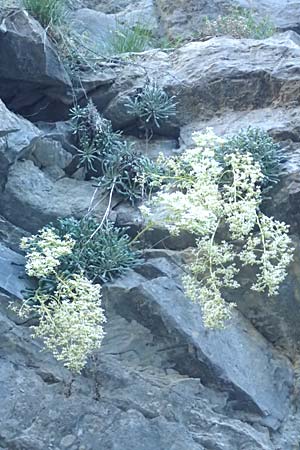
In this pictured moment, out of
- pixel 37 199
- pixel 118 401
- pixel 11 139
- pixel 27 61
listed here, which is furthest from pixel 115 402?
pixel 27 61

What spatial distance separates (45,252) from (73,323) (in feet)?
1.63

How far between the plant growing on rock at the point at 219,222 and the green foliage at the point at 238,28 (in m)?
2.43

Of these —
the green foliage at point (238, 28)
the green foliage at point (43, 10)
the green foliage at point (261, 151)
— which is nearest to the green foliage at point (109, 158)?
the green foliage at point (261, 151)

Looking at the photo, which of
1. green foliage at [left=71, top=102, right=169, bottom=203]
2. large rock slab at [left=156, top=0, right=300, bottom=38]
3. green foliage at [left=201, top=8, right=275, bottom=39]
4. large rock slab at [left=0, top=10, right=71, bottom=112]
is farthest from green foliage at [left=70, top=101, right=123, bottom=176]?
large rock slab at [left=156, top=0, right=300, bottom=38]

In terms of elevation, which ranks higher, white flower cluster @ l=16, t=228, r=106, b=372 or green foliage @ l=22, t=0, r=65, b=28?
green foliage @ l=22, t=0, r=65, b=28

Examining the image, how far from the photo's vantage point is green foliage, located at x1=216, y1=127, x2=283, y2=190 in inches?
196

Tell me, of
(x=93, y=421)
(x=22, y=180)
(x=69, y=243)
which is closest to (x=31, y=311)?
(x=69, y=243)

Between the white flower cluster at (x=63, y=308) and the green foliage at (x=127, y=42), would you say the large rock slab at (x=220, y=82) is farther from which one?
the white flower cluster at (x=63, y=308)

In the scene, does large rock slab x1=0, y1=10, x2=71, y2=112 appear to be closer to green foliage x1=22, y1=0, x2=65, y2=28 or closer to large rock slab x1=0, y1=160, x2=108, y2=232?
green foliage x1=22, y1=0, x2=65, y2=28

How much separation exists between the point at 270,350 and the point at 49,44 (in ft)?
9.27

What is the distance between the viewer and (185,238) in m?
5.06

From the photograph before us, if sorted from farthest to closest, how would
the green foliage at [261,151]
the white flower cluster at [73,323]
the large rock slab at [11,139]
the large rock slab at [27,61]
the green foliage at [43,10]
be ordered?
the green foliage at [43,10] < the large rock slab at [27,61] < the large rock slab at [11,139] < the green foliage at [261,151] < the white flower cluster at [73,323]

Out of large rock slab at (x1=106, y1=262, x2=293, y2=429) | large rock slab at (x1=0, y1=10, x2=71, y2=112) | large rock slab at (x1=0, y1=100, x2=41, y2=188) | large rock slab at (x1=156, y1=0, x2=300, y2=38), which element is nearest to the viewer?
large rock slab at (x1=106, y1=262, x2=293, y2=429)

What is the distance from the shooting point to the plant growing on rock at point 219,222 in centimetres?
430
